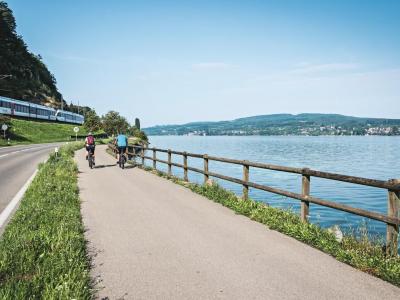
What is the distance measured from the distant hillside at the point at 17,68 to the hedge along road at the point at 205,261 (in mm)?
92386

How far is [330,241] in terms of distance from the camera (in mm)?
6449

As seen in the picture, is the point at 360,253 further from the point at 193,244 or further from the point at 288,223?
the point at 193,244

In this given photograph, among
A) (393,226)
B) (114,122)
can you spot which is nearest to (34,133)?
(114,122)

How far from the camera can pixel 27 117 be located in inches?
2625

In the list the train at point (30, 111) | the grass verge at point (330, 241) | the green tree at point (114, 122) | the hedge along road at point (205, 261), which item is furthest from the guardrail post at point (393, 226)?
the green tree at point (114, 122)

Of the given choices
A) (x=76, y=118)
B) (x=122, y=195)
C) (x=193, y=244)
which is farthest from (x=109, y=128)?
(x=193, y=244)

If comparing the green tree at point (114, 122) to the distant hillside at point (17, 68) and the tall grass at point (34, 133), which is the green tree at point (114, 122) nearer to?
the tall grass at point (34, 133)

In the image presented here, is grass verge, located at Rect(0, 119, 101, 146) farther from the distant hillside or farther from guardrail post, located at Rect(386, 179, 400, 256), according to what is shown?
guardrail post, located at Rect(386, 179, 400, 256)

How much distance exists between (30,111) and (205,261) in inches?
2753

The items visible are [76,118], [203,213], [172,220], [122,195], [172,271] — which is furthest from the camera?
[76,118]

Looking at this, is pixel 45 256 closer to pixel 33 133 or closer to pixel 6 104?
pixel 6 104

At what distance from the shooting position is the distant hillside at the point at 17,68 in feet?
314

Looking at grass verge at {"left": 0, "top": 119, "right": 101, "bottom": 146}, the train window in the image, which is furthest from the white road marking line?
the train window

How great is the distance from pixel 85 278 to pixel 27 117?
6909 cm
